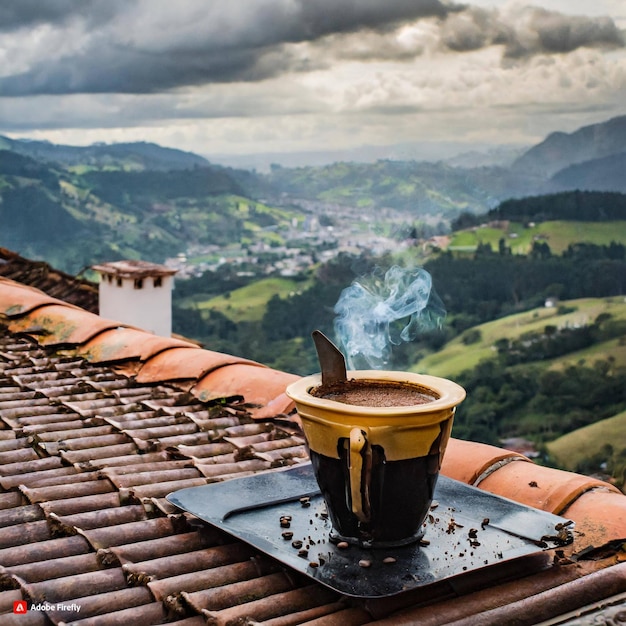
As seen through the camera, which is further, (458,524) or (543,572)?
(458,524)

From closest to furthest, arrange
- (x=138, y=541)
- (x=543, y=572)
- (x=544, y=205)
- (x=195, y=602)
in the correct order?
(x=195, y=602), (x=543, y=572), (x=138, y=541), (x=544, y=205)

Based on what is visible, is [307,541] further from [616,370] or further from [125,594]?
[616,370]

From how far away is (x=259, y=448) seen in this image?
3.71 m

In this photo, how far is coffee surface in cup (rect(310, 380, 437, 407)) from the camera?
2.62 m

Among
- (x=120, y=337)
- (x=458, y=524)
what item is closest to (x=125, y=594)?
(x=458, y=524)

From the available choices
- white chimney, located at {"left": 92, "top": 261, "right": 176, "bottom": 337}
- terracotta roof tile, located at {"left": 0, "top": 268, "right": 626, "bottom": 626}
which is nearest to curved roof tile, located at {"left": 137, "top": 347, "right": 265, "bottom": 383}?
terracotta roof tile, located at {"left": 0, "top": 268, "right": 626, "bottom": 626}

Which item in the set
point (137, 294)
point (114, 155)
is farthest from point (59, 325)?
point (114, 155)

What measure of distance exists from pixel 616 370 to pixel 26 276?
39832mm

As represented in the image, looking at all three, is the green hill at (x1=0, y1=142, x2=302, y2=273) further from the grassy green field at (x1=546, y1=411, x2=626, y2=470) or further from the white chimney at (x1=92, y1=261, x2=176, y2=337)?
the white chimney at (x1=92, y1=261, x2=176, y2=337)

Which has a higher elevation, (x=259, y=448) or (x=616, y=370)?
(x=259, y=448)

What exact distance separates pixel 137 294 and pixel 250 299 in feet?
123

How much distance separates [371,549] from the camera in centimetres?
248

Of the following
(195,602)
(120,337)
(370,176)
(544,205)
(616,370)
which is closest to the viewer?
(195,602)

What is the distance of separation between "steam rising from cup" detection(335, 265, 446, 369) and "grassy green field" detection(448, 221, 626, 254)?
49.8 metres
